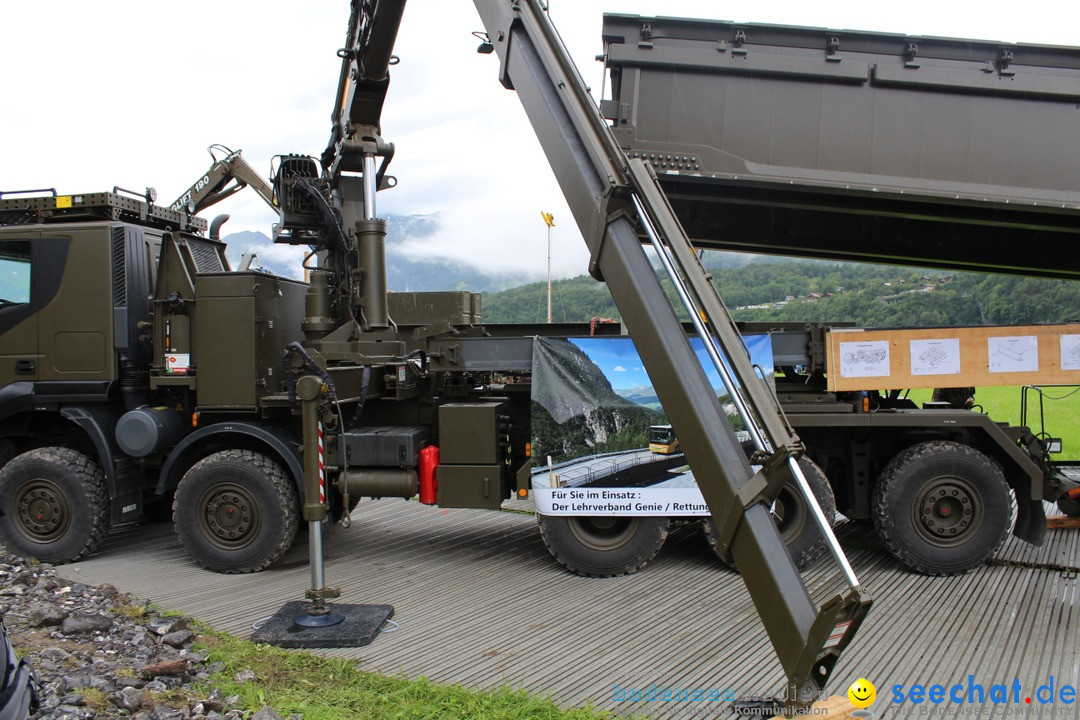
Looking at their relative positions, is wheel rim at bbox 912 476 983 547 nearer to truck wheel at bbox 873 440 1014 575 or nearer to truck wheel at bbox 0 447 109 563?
truck wheel at bbox 873 440 1014 575

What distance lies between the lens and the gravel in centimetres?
394

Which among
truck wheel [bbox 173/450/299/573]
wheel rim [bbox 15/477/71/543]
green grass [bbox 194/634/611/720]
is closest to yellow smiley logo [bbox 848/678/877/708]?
green grass [bbox 194/634/611/720]

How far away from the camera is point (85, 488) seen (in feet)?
23.6

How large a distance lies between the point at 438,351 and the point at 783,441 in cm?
504

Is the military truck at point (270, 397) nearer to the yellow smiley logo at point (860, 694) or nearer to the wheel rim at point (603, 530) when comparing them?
the wheel rim at point (603, 530)

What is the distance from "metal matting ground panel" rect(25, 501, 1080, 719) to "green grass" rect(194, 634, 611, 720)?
0.70ft

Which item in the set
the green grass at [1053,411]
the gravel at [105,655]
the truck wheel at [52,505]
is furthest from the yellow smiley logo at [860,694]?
the truck wheel at [52,505]

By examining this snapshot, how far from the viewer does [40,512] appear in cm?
729

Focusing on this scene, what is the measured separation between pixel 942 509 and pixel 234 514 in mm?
6252

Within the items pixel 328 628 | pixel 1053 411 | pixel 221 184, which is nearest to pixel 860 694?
pixel 328 628

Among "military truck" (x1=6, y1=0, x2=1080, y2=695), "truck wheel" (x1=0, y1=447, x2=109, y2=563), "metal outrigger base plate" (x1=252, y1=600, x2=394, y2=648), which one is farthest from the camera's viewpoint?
"truck wheel" (x1=0, y1=447, x2=109, y2=563)

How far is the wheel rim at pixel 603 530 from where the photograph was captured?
6.88m

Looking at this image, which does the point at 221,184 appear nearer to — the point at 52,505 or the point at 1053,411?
the point at 52,505

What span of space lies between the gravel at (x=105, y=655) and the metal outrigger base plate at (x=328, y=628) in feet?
1.73
